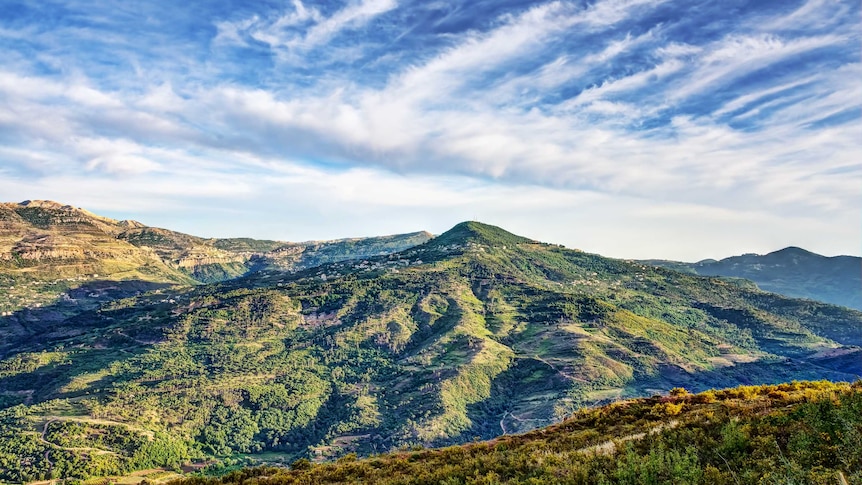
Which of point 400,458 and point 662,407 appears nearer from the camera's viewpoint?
point 662,407

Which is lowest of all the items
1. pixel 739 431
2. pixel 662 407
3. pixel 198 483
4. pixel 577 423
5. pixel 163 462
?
pixel 163 462

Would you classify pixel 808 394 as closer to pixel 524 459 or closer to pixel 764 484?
pixel 764 484

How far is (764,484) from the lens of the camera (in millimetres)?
16500

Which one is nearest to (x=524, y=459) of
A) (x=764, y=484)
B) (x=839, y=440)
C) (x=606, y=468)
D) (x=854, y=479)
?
(x=606, y=468)

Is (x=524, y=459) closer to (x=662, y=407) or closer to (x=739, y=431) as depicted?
(x=739, y=431)

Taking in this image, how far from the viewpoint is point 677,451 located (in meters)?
20.8

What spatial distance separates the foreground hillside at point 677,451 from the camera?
60.3 ft

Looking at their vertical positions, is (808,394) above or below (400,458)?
above

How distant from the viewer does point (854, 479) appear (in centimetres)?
1332

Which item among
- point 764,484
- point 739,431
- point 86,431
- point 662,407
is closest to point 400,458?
point 662,407

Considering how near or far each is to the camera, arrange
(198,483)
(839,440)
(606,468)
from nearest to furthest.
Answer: (839,440), (606,468), (198,483)

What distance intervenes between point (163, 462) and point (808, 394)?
227303mm

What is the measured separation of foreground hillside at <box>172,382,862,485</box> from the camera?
18375mm

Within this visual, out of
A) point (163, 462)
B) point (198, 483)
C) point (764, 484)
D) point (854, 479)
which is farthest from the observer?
point (163, 462)
